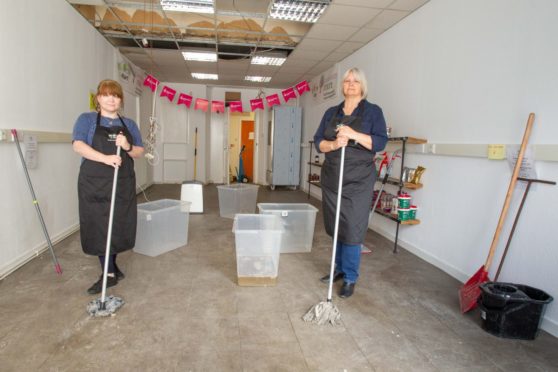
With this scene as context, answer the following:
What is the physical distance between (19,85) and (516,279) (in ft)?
12.1

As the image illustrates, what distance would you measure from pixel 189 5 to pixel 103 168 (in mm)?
2416

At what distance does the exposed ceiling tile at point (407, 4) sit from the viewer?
3235mm

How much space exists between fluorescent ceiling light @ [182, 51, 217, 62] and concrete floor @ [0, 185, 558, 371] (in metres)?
3.71

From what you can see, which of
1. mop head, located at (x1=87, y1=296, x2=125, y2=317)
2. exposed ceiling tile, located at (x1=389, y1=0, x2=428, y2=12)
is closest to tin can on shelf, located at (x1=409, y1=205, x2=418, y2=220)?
exposed ceiling tile, located at (x1=389, y1=0, x2=428, y2=12)

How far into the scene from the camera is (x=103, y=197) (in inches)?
84.1

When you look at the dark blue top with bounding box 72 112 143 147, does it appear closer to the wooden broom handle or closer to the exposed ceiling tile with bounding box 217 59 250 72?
the wooden broom handle

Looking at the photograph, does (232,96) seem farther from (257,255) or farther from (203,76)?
(257,255)

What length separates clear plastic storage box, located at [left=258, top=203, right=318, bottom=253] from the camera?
3.07m

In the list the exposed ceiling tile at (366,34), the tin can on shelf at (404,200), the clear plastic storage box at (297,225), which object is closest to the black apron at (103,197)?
the clear plastic storage box at (297,225)

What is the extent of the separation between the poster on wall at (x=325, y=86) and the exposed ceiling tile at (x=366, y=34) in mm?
1157

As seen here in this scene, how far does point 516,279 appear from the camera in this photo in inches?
86.3

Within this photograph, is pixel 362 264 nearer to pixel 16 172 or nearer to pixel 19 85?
pixel 16 172

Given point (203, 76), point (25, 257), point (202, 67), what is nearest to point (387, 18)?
point (202, 67)

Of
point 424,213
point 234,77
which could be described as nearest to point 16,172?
point 424,213
